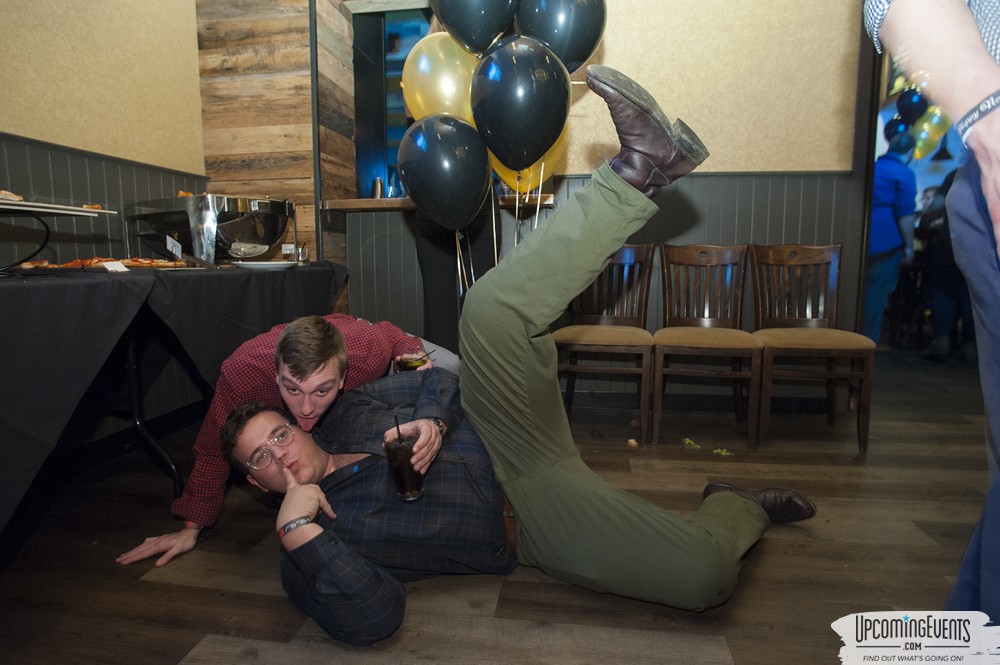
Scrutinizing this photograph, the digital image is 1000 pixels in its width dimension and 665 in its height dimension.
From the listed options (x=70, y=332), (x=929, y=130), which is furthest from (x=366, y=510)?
(x=929, y=130)

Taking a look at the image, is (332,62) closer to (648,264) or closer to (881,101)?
(648,264)

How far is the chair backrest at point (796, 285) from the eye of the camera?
98.8 inches

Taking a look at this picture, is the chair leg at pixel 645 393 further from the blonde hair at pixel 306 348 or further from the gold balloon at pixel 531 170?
the blonde hair at pixel 306 348

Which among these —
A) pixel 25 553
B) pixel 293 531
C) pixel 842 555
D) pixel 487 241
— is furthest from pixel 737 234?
pixel 25 553

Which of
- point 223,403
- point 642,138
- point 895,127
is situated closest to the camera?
point 895,127

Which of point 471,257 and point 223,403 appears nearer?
point 223,403

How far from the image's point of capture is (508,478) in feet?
4.06

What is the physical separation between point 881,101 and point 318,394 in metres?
1.18

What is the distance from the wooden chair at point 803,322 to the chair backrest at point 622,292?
0.51 m

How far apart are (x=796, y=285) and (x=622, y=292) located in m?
0.78

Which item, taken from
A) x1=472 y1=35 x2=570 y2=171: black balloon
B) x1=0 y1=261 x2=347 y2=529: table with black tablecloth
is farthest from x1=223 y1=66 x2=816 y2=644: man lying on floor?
x1=472 y1=35 x2=570 y2=171: black balloon

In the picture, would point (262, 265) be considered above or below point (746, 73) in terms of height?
below

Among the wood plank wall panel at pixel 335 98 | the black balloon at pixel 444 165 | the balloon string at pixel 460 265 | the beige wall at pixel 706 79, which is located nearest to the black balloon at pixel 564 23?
the black balloon at pixel 444 165

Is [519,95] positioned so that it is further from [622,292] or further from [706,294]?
[706,294]
